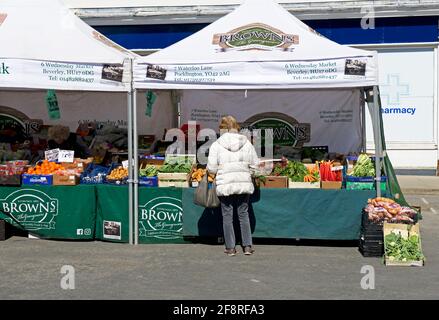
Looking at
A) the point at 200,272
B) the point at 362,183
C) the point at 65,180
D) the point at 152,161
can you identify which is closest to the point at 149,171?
the point at 152,161

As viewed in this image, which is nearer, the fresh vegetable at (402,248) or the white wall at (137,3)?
the fresh vegetable at (402,248)

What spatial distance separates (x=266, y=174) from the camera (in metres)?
9.08

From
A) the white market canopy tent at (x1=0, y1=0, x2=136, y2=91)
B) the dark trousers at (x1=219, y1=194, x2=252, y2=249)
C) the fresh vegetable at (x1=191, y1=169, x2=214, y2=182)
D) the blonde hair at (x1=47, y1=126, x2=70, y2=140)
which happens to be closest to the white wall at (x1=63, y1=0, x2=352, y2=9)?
the blonde hair at (x1=47, y1=126, x2=70, y2=140)

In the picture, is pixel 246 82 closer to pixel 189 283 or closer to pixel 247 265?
pixel 247 265

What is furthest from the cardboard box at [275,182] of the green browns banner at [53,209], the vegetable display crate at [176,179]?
the green browns banner at [53,209]

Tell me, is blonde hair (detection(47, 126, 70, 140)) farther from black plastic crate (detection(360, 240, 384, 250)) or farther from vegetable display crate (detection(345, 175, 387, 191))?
black plastic crate (detection(360, 240, 384, 250))

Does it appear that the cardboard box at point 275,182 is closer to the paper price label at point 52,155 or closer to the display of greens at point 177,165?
the display of greens at point 177,165

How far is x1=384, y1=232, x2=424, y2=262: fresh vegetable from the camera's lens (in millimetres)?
7836

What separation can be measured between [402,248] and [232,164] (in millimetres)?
2155

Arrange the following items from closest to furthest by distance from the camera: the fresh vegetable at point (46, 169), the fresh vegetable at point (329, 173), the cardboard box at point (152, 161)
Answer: the fresh vegetable at point (329, 173), the fresh vegetable at point (46, 169), the cardboard box at point (152, 161)

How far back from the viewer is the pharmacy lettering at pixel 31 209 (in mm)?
9320
